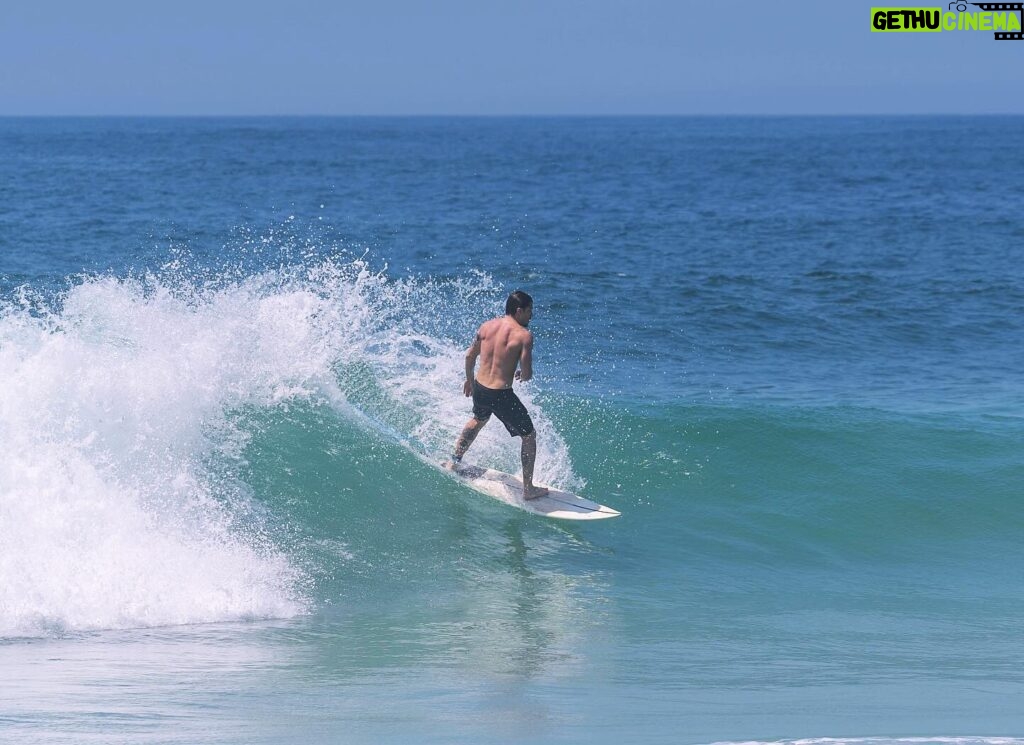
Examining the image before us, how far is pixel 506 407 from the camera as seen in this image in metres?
8.75

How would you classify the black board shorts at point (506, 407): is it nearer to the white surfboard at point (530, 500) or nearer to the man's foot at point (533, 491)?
the man's foot at point (533, 491)

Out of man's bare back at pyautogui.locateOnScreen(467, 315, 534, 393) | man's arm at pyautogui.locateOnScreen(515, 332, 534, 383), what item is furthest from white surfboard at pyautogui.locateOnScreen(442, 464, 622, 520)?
man's arm at pyautogui.locateOnScreen(515, 332, 534, 383)

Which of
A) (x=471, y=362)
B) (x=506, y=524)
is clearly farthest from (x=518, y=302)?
(x=506, y=524)

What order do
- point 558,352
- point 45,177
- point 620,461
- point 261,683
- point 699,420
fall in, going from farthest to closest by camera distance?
point 45,177, point 558,352, point 699,420, point 620,461, point 261,683

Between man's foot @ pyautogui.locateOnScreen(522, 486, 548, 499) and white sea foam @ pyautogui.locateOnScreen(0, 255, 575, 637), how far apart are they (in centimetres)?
71

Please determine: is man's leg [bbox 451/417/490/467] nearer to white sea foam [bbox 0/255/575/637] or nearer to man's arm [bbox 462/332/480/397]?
man's arm [bbox 462/332/480/397]

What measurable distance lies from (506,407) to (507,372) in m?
0.27

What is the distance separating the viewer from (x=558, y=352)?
1494 cm

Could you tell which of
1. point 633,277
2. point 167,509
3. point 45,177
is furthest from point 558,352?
point 45,177

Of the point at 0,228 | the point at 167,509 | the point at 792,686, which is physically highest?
the point at 0,228

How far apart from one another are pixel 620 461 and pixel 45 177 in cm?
3347

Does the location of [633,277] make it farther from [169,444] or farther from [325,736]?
[325,736]

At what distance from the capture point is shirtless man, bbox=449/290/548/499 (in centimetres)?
851

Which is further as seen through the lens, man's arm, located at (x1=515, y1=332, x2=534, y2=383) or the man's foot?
the man's foot
